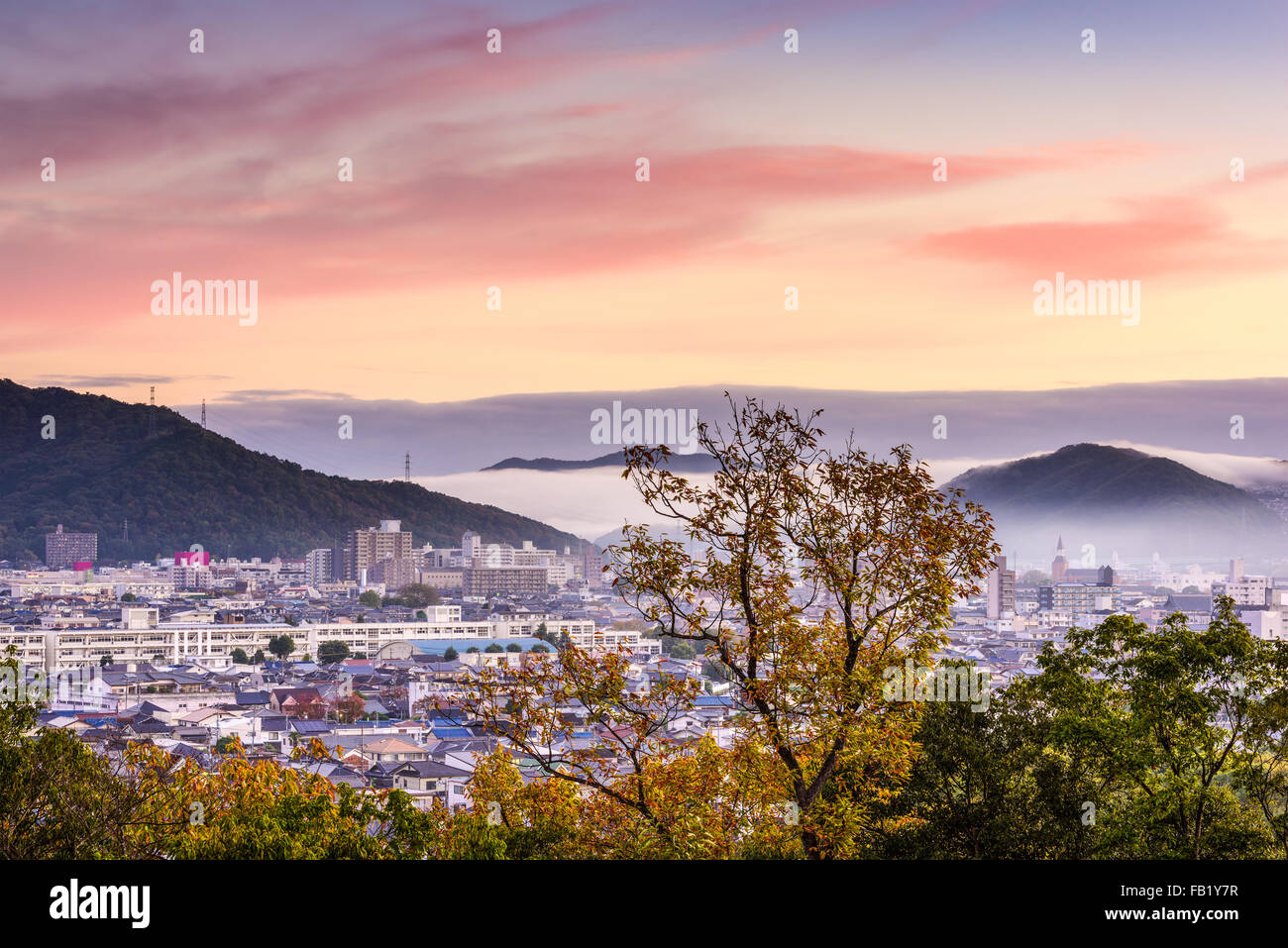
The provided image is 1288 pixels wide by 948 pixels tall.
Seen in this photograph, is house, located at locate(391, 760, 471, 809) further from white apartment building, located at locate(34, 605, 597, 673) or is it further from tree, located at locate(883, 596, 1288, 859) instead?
white apartment building, located at locate(34, 605, 597, 673)

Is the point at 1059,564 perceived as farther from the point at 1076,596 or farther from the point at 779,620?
the point at 779,620

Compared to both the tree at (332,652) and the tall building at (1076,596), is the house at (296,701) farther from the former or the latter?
the tall building at (1076,596)

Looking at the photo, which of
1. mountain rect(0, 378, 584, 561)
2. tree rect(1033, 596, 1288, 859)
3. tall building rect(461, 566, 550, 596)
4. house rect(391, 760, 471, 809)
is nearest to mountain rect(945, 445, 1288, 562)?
house rect(391, 760, 471, 809)

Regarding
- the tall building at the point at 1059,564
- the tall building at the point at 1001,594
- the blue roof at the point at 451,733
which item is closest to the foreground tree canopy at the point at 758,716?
the blue roof at the point at 451,733

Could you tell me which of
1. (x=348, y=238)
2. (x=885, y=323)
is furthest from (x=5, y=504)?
(x=885, y=323)

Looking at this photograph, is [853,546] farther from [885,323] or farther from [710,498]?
[885,323]
